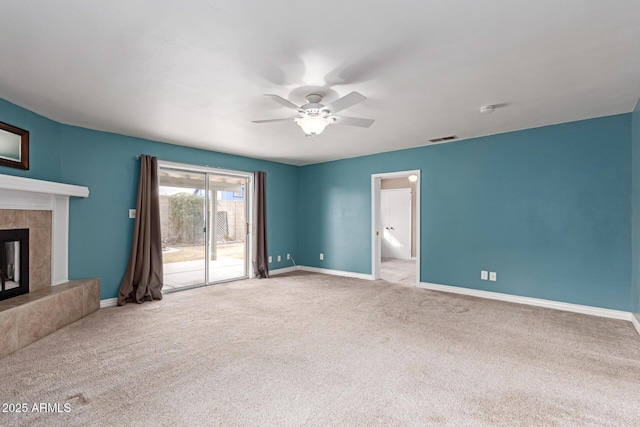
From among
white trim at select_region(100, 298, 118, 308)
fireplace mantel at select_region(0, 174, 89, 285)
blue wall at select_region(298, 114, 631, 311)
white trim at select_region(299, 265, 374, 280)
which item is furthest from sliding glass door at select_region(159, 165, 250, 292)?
blue wall at select_region(298, 114, 631, 311)

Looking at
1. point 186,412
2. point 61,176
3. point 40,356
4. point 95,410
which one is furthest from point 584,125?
point 61,176

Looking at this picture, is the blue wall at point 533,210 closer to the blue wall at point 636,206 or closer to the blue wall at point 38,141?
the blue wall at point 636,206

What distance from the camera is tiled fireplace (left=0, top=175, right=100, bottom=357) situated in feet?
10.1

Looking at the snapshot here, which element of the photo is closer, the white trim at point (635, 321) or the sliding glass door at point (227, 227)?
the white trim at point (635, 321)

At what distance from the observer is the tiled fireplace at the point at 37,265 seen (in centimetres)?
307

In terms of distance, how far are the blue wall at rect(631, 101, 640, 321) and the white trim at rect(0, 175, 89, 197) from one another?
6288 millimetres

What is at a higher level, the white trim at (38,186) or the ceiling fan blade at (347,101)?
the ceiling fan blade at (347,101)

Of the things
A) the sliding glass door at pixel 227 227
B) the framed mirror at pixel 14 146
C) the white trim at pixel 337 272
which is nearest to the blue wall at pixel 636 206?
the white trim at pixel 337 272

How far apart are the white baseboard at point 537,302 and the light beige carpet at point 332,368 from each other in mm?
180

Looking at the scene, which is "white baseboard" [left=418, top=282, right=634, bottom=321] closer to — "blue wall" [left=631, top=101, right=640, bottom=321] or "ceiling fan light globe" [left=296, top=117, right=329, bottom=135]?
"blue wall" [left=631, top=101, right=640, bottom=321]

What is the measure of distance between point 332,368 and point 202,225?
12.7 feet

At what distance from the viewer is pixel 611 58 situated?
8.19 feet

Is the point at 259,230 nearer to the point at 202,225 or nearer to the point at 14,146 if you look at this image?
the point at 202,225

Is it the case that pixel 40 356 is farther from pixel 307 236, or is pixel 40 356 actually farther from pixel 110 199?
pixel 307 236
